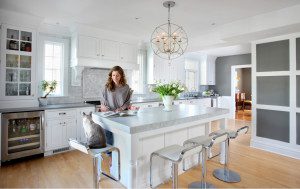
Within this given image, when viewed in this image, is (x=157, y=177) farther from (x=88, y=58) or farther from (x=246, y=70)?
(x=246, y=70)

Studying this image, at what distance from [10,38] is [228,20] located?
4.16m

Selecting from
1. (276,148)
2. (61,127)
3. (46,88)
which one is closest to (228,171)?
(276,148)

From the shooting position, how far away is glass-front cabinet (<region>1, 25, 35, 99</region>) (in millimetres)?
3474

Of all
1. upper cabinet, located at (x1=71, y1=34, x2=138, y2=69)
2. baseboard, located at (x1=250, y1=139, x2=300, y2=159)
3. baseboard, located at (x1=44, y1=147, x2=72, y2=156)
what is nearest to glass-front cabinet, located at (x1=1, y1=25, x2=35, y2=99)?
upper cabinet, located at (x1=71, y1=34, x2=138, y2=69)

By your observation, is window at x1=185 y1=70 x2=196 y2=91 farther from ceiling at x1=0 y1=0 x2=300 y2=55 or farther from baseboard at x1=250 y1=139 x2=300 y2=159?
baseboard at x1=250 y1=139 x2=300 y2=159

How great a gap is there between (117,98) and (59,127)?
158 cm

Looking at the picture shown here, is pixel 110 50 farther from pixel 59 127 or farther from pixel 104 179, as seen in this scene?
pixel 104 179

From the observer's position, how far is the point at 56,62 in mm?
4438

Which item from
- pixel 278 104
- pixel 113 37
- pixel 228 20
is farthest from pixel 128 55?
pixel 278 104

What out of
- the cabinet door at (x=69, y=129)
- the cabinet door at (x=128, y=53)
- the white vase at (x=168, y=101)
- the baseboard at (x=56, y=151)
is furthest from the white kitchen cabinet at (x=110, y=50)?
the white vase at (x=168, y=101)

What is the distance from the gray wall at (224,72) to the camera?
25.5 feet

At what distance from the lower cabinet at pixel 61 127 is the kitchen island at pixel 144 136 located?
5.40 ft

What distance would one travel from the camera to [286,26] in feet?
10.7

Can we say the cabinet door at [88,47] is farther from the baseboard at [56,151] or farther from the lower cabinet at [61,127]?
the baseboard at [56,151]
